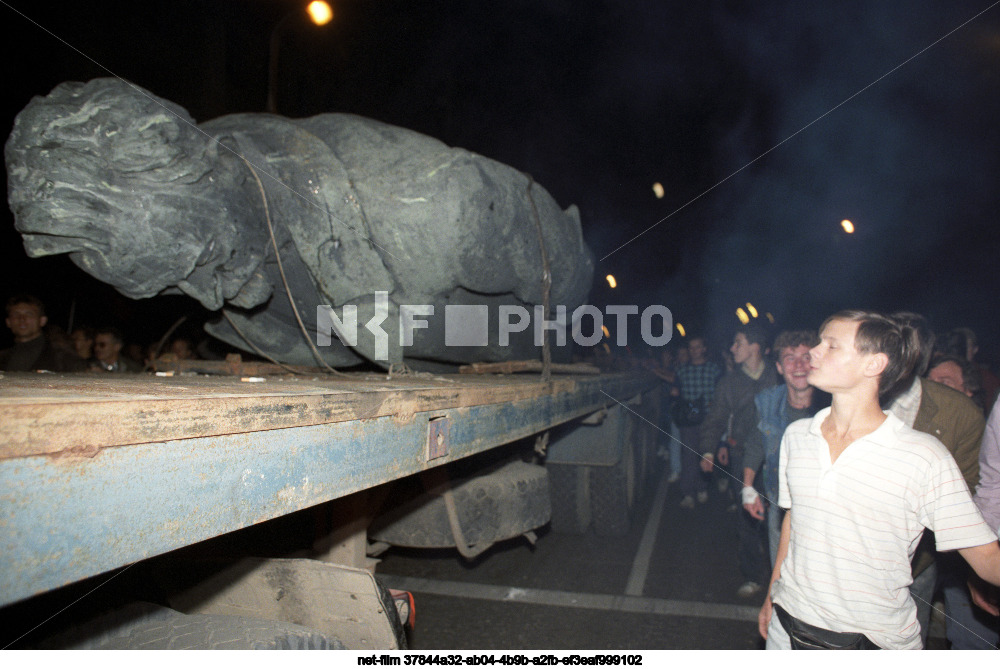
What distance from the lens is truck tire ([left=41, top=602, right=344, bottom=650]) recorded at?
126 cm

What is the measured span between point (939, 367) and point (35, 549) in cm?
426

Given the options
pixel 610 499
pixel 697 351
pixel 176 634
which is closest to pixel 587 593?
pixel 610 499

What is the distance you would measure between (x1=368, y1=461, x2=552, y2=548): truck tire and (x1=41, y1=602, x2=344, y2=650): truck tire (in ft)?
3.73

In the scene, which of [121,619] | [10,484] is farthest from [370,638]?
[10,484]

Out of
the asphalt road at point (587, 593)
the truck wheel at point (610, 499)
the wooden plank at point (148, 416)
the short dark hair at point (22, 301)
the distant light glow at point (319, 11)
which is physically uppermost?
the distant light glow at point (319, 11)

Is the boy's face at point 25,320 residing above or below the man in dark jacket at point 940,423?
above

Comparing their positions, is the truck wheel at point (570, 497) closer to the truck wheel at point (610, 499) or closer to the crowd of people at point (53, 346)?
the truck wheel at point (610, 499)

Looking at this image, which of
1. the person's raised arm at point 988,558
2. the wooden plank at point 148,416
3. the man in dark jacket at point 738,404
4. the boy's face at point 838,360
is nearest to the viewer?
the wooden plank at point 148,416

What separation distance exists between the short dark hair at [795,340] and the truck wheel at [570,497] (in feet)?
7.11

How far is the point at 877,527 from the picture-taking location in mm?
1683

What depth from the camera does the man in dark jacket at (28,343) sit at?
12.5 feet

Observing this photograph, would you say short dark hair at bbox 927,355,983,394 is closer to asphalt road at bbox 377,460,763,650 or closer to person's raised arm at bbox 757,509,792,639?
asphalt road at bbox 377,460,763,650

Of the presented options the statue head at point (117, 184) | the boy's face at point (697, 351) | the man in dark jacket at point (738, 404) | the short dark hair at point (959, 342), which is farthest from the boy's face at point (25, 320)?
the short dark hair at point (959, 342)

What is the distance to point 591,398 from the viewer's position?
3.90 meters
